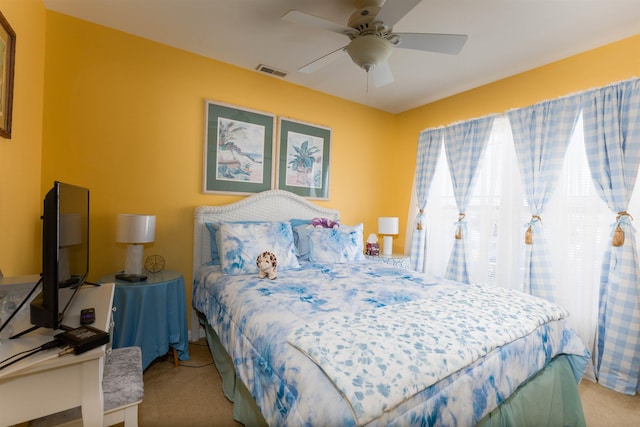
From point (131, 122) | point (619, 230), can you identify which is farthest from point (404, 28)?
point (131, 122)

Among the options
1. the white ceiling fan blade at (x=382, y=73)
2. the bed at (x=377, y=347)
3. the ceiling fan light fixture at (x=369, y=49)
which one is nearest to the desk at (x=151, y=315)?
the bed at (x=377, y=347)

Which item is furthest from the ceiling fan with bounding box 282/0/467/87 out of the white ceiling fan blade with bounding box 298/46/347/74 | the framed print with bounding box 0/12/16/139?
the framed print with bounding box 0/12/16/139

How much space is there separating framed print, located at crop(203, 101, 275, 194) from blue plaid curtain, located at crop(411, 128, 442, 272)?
1.83 meters

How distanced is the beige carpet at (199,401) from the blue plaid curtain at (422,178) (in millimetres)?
1764

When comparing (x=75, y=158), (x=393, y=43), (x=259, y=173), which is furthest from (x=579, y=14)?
(x=75, y=158)

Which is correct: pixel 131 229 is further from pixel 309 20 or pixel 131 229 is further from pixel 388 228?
pixel 388 228

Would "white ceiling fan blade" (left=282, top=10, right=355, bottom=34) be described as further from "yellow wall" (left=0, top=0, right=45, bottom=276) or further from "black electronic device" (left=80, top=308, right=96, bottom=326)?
"black electronic device" (left=80, top=308, right=96, bottom=326)

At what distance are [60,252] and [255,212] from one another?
76.5 inches

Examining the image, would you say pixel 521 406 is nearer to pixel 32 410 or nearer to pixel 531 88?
pixel 32 410

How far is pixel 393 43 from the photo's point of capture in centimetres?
180

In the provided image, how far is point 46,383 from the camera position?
834 millimetres

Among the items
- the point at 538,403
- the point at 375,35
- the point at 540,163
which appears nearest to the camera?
the point at 538,403

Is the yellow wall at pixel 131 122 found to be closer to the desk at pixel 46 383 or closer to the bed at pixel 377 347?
the bed at pixel 377 347

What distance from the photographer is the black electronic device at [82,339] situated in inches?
33.9
